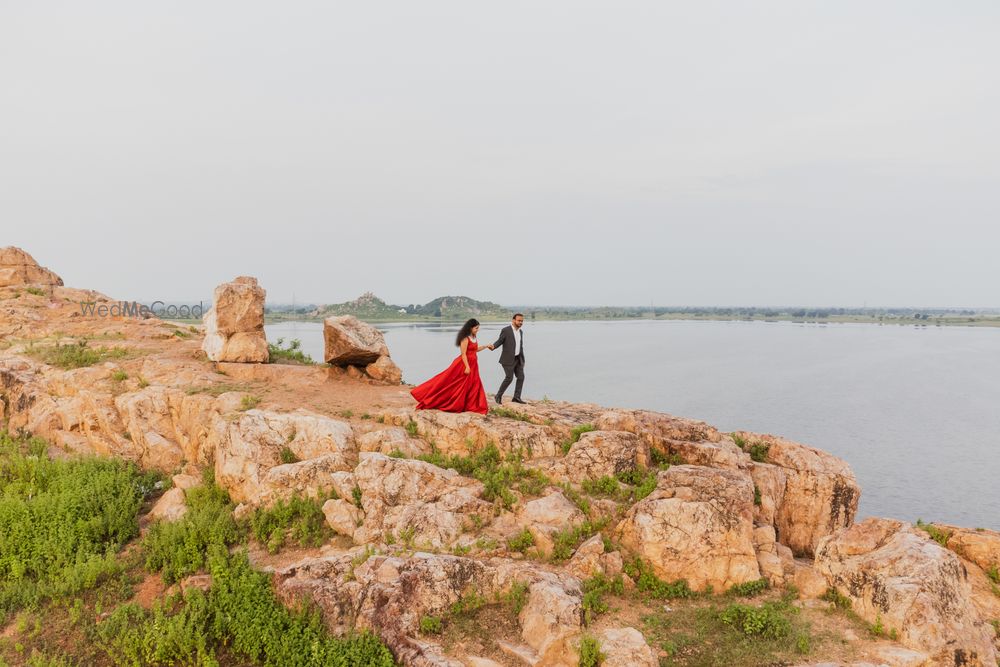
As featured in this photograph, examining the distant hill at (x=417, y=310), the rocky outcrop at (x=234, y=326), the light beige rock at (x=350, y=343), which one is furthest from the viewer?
the distant hill at (x=417, y=310)

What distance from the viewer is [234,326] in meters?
16.1

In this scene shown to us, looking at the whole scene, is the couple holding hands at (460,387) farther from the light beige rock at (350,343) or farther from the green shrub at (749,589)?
the green shrub at (749,589)

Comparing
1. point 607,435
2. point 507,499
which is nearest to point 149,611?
point 507,499

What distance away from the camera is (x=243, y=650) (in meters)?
7.64

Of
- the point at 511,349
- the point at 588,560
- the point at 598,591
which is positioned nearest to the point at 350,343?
→ the point at 511,349

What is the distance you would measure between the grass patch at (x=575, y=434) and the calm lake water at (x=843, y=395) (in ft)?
74.4

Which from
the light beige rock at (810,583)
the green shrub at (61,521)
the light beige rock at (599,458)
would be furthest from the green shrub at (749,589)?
the green shrub at (61,521)

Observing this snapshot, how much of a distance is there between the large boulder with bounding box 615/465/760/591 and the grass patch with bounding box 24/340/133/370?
643 inches

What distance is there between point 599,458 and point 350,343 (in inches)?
320

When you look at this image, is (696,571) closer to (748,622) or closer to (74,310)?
(748,622)

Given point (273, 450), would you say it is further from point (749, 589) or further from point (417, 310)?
point (417, 310)

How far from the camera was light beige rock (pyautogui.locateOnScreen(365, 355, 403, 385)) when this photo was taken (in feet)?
52.2

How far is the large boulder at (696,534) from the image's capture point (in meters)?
8.85

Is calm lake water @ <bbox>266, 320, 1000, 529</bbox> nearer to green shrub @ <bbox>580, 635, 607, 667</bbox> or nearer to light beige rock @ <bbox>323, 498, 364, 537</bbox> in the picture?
green shrub @ <bbox>580, 635, 607, 667</bbox>
